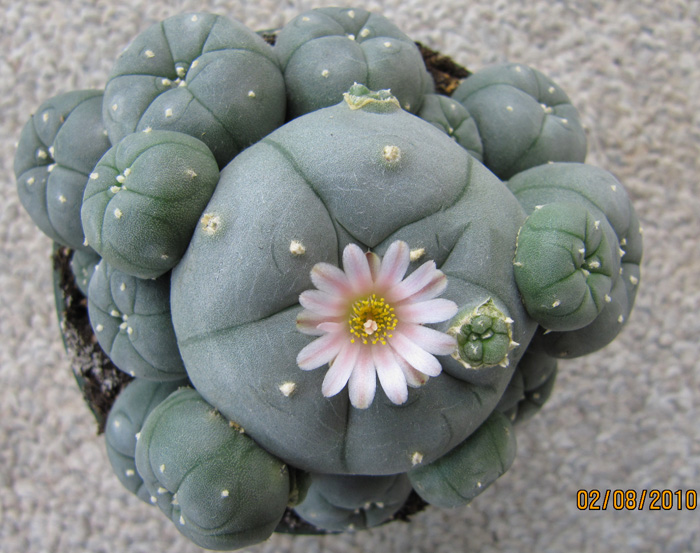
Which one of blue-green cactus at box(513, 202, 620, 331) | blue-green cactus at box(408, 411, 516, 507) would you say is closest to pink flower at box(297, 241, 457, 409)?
blue-green cactus at box(513, 202, 620, 331)

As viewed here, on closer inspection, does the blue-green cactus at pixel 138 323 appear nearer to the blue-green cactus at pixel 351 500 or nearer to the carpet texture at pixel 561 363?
the blue-green cactus at pixel 351 500

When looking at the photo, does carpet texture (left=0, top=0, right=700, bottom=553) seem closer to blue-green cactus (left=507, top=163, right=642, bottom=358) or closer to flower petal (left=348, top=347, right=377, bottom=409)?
blue-green cactus (left=507, top=163, right=642, bottom=358)

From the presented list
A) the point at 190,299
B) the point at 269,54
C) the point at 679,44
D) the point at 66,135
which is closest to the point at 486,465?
the point at 190,299

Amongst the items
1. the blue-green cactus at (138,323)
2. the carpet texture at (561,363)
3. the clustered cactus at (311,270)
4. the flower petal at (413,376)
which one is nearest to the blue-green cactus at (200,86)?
the clustered cactus at (311,270)

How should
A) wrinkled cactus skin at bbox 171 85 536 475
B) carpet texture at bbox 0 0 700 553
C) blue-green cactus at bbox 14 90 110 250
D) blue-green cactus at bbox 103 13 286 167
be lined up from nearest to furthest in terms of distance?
wrinkled cactus skin at bbox 171 85 536 475
blue-green cactus at bbox 103 13 286 167
blue-green cactus at bbox 14 90 110 250
carpet texture at bbox 0 0 700 553

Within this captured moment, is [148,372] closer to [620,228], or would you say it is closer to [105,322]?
[105,322]

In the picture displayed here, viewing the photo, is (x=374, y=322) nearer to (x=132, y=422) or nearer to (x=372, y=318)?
(x=372, y=318)

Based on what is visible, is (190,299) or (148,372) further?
(148,372)
